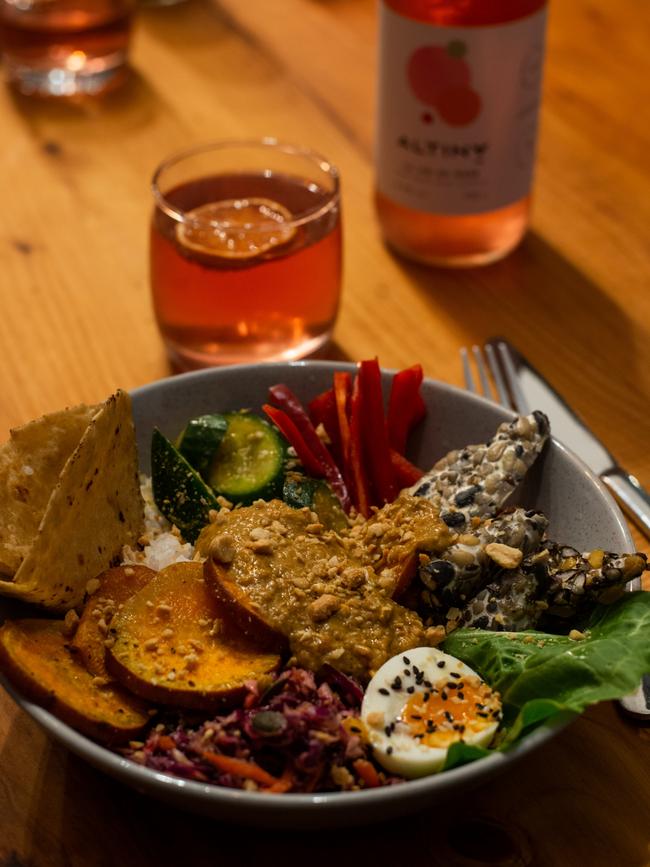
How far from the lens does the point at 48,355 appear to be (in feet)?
7.50

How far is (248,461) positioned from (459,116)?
2.86 feet

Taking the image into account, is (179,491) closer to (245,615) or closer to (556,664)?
(245,615)

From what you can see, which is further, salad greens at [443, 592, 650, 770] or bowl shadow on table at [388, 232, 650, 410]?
bowl shadow on table at [388, 232, 650, 410]

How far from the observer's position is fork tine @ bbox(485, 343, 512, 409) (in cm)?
206

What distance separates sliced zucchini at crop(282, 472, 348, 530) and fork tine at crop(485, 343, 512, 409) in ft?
1.44

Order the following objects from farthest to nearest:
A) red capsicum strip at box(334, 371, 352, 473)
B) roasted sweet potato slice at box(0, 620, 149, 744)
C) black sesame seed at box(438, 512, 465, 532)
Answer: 1. red capsicum strip at box(334, 371, 352, 473)
2. black sesame seed at box(438, 512, 465, 532)
3. roasted sweet potato slice at box(0, 620, 149, 744)

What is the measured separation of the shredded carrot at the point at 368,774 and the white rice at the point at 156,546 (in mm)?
400

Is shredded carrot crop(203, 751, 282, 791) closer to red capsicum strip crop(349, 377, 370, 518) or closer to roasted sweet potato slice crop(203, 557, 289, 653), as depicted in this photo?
roasted sweet potato slice crop(203, 557, 289, 653)

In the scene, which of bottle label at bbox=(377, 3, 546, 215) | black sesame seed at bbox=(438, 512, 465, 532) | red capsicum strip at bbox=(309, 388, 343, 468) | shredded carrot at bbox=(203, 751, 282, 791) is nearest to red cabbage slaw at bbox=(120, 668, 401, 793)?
shredded carrot at bbox=(203, 751, 282, 791)

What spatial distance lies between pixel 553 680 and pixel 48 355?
1.32 m

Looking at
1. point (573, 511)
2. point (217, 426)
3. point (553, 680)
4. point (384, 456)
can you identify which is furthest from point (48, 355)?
point (553, 680)

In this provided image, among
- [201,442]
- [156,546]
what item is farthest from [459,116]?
[156,546]

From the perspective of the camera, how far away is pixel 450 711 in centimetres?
134

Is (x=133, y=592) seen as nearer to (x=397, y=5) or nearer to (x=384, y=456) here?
(x=384, y=456)
